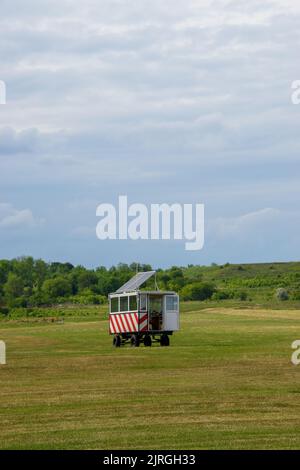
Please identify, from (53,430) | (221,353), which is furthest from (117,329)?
(53,430)

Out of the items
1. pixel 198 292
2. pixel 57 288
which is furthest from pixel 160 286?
pixel 57 288

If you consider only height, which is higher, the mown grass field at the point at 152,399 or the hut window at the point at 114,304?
the hut window at the point at 114,304

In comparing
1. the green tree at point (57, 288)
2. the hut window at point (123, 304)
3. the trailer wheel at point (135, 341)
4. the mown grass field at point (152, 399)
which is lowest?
the mown grass field at point (152, 399)

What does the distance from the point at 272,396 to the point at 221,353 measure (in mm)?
15786

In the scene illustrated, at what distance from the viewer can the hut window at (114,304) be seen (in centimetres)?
5097

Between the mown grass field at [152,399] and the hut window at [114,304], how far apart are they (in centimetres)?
817

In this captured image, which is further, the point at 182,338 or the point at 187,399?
the point at 182,338

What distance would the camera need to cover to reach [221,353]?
3969 centimetres

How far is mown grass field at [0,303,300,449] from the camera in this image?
17.6 meters

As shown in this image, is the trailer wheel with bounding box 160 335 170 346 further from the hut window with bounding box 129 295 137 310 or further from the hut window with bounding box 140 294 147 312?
the hut window with bounding box 129 295 137 310

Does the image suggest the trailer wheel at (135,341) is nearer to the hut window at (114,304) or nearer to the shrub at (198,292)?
the hut window at (114,304)

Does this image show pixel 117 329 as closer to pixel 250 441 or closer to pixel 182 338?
pixel 182 338

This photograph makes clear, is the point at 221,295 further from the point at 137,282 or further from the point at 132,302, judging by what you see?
the point at 132,302

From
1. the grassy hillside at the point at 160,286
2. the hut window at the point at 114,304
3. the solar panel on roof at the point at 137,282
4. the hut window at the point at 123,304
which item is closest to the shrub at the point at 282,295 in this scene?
the grassy hillside at the point at 160,286
